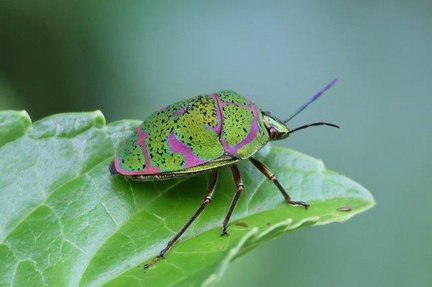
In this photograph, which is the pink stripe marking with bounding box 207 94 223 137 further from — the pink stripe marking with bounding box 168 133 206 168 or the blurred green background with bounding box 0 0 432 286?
the blurred green background with bounding box 0 0 432 286

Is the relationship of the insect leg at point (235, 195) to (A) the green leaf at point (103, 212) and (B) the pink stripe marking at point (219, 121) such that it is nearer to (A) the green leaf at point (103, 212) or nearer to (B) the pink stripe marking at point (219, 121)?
(A) the green leaf at point (103, 212)

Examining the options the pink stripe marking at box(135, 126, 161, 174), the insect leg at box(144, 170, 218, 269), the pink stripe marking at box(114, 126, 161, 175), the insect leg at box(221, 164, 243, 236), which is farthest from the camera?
the pink stripe marking at box(135, 126, 161, 174)

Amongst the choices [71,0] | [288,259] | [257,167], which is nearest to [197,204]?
[257,167]

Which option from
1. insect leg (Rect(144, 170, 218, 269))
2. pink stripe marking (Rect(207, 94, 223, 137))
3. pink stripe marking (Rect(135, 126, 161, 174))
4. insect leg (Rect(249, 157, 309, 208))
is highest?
pink stripe marking (Rect(207, 94, 223, 137))

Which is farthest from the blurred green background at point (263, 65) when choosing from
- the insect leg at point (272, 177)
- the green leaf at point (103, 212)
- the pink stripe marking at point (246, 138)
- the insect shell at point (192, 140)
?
the green leaf at point (103, 212)

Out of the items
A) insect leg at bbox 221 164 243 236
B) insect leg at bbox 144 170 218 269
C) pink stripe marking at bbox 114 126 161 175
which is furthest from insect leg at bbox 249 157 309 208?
pink stripe marking at bbox 114 126 161 175

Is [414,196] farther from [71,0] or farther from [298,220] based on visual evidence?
[71,0]
